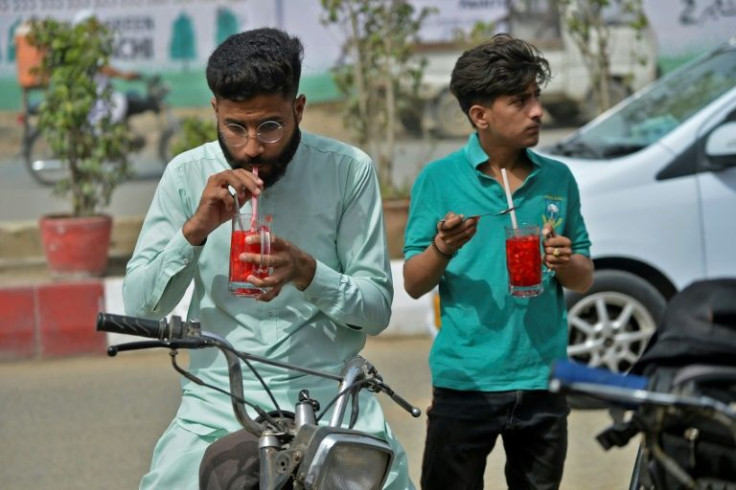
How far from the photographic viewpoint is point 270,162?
3061 mm

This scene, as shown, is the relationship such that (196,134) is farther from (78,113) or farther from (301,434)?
(301,434)

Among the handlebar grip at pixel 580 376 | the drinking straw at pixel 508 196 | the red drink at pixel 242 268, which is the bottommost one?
the handlebar grip at pixel 580 376

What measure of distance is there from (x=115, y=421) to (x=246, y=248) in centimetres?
419

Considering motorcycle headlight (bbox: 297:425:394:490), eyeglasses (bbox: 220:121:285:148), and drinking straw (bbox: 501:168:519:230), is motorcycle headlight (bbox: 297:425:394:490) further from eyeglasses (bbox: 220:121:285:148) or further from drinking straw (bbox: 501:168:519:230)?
drinking straw (bbox: 501:168:519:230)

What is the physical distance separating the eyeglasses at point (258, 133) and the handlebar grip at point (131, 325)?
0.54 meters

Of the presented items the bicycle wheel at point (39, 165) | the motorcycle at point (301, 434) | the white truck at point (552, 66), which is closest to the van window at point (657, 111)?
the motorcycle at point (301, 434)

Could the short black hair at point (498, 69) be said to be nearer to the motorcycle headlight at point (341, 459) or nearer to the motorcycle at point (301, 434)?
the motorcycle at point (301, 434)

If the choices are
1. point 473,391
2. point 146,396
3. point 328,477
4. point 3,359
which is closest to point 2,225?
point 3,359

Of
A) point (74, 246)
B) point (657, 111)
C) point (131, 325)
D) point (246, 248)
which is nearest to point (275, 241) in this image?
point (246, 248)

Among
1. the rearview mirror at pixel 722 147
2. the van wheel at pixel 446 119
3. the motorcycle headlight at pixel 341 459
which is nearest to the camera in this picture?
the motorcycle headlight at pixel 341 459

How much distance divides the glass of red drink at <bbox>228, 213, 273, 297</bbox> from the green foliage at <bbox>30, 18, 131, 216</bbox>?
619 cm

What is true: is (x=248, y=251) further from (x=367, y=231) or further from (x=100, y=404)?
(x=100, y=404)

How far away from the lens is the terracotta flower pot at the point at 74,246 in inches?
344

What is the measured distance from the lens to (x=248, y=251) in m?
2.89
